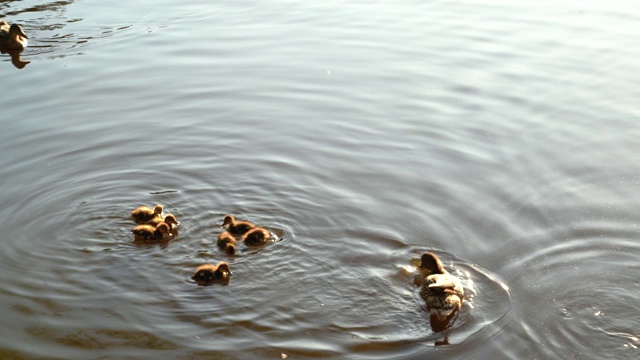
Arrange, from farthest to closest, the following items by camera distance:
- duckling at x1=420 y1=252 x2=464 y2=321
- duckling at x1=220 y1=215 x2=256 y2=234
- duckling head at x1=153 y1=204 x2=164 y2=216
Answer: duckling head at x1=153 y1=204 x2=164 y2=216 < duckling at x1=220 y1=215 x2=256 y2=234 < duckling at x1=420 y1=252 x2=464 y2=321

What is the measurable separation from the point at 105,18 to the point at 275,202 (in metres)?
7.45

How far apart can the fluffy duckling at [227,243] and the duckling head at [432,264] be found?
1551 millimetres

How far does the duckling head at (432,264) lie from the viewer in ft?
22.9

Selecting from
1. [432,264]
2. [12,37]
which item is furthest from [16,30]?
[432,264]

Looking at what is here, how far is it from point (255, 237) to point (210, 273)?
688 millimetres

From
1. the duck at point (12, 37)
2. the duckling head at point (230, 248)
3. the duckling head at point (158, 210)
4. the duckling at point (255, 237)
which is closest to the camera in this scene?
the duckling head at point (230, 248)

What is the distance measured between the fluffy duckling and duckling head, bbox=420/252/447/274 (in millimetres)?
1551

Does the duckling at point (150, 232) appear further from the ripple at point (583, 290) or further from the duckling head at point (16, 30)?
the duckling head at point (16, 30)

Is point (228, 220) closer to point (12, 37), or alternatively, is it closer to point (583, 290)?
point (583, 290)

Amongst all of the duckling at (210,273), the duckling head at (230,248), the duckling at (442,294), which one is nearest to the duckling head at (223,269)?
the duckling at (210,273)

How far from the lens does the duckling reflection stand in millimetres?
6551

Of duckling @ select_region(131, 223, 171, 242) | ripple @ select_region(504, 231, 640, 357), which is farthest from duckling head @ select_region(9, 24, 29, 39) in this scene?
ripple @ select_region(504, 231, 640, 357)

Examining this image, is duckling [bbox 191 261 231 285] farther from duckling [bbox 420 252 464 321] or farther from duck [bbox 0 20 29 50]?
duck [bbox 0 20 29 50]

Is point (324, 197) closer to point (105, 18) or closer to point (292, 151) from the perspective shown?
point (292, 151)
